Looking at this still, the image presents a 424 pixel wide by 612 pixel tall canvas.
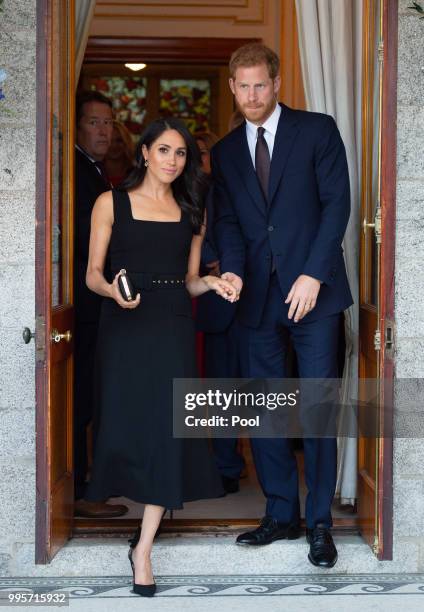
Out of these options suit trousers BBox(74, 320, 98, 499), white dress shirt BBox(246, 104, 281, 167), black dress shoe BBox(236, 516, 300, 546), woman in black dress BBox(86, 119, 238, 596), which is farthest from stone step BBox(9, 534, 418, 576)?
white dress shirt BBox(246, 104, 281, 167)

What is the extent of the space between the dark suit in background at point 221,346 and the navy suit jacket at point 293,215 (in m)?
0.54

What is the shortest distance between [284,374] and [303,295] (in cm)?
48

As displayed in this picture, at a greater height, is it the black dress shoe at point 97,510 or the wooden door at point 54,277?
the wooden door at point 54,277

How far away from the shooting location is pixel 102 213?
3.74 meters

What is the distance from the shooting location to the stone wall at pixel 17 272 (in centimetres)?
386

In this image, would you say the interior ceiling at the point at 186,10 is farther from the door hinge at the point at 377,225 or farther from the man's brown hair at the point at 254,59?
the door hinge at the point at 377,225

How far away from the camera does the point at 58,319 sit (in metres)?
3.82

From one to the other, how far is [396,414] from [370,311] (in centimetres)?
40

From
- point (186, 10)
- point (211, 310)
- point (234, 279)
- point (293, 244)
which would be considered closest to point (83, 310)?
point (211, 310)

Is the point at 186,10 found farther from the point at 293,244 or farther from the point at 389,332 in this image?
the point at 389,332

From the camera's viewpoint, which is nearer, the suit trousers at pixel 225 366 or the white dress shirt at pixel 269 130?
the white dress shirt at pixel 269 130

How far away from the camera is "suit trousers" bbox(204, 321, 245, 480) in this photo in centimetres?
480

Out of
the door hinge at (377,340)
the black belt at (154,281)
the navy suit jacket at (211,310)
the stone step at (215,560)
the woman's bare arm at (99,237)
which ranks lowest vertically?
the stone step at (215,560)

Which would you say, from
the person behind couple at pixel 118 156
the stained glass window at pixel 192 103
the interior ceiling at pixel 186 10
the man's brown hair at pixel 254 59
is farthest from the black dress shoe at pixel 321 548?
the stained glass window at pixel 192 103
